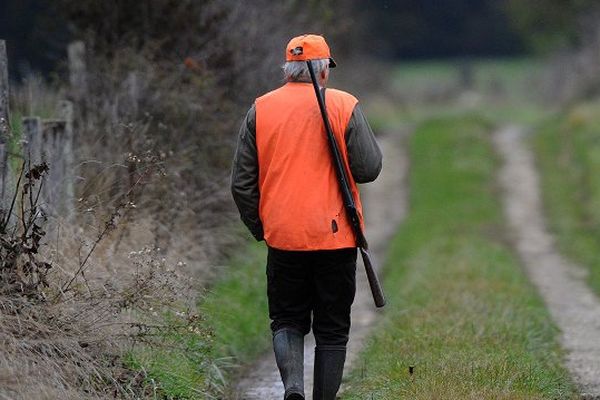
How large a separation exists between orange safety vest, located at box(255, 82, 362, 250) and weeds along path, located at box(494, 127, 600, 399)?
2.11m

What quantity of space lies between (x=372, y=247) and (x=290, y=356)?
33.8ft

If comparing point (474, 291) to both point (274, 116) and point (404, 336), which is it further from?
point (274, 116)

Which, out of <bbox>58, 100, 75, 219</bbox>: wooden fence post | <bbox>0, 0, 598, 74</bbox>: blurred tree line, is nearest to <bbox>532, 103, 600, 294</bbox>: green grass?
<bbox>0, 0, 598, 74</bbox>: blurred tree line

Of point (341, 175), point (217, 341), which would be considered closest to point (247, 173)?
point (341, 175)

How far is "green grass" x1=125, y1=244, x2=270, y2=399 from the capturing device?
6.66 meters

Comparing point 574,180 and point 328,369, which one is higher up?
point 328,369

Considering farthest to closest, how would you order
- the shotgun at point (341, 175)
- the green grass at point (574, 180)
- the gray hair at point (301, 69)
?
the green grass at point (574, 180), the gray hair at point (301, 69), the shotgun at point (341, 175)

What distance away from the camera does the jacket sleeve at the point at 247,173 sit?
21.2 ft

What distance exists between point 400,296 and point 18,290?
5.65 m

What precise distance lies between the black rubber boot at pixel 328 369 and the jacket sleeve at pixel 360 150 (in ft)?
3.04

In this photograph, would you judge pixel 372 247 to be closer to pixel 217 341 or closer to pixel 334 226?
pixel 217 341

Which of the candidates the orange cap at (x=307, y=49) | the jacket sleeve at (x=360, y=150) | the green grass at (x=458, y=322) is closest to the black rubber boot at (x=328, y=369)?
the green grass at (x=458, y=322)

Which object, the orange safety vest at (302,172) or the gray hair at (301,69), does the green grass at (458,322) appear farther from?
the gray hair at (301,69)

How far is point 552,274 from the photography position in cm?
1418
